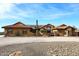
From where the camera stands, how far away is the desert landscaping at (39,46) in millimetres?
1963

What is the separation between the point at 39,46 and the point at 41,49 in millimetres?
32

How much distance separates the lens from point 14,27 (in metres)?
1.99

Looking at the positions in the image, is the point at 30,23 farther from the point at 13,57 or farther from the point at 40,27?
the point at 13,57

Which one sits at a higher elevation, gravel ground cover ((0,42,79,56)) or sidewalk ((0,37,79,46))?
sidewalk ((0,37,79,46))

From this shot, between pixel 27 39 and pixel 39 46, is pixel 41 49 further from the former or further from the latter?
pixel 27 39

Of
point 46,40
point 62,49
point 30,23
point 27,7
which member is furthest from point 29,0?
point 62,49

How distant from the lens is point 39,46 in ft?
6.49

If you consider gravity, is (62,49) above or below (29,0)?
below

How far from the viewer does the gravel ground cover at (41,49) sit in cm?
196

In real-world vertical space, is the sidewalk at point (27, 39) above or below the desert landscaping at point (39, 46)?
above

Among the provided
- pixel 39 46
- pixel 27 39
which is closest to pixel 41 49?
pixel 39 46

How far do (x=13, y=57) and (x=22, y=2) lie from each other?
492mm

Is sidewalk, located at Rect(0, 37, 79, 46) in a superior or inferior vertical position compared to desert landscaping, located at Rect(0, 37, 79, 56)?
superior

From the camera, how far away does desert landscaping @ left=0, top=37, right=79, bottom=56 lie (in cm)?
196
